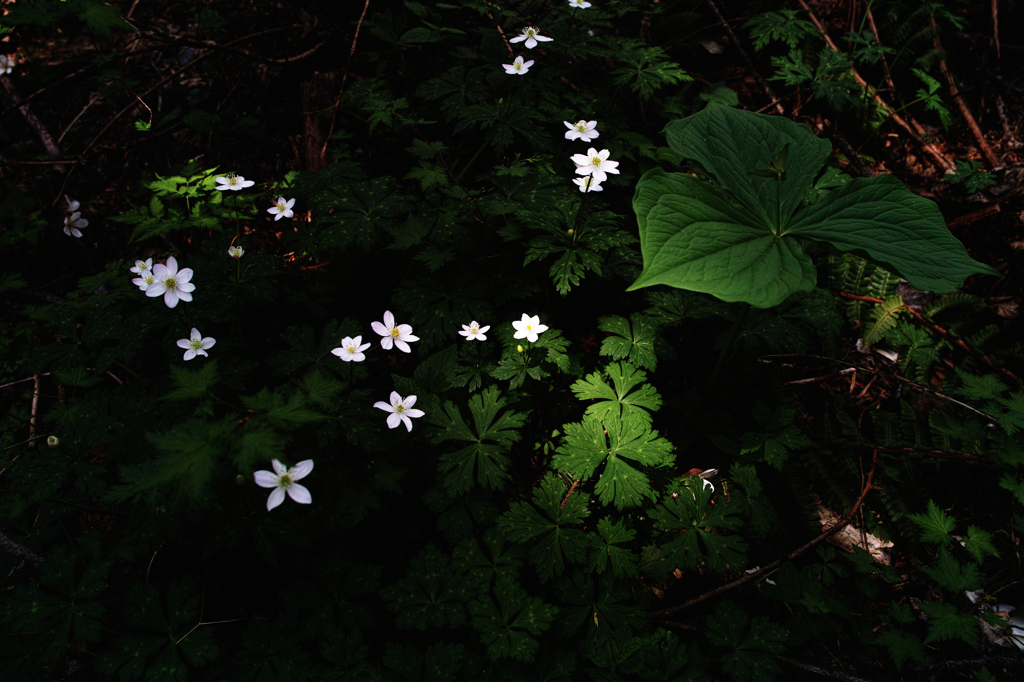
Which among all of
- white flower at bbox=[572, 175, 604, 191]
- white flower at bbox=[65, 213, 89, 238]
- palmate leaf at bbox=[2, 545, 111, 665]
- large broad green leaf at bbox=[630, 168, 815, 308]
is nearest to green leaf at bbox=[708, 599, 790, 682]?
large broad green leaf at bbox=[630, 168, 815, 308]

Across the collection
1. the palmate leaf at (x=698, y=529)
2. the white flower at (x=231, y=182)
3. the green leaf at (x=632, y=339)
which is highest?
the white flower at (x=231, y=182)

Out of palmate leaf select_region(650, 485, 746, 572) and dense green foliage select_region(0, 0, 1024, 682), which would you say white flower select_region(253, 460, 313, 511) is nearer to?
dense green foliage select_region(0, 0, 1024, 682)

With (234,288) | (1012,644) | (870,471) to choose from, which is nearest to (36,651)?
(234,288)

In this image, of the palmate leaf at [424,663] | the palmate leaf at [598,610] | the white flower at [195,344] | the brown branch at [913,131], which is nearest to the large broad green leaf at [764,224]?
the palmate leaf at [598,610]

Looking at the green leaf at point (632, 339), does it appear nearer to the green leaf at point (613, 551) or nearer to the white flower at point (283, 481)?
the green leaf at point (613, 551)

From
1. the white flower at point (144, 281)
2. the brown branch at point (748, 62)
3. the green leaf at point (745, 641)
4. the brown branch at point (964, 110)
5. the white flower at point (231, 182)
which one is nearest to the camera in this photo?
the green leaf at point (745, 641)

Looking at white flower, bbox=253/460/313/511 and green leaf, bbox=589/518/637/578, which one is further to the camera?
green leaf, bbox=589/518/637/578
